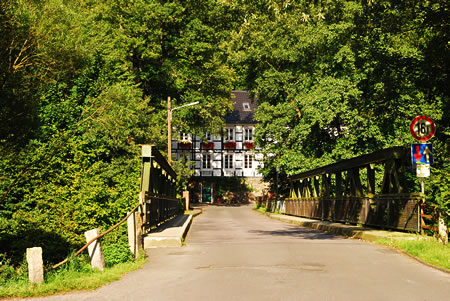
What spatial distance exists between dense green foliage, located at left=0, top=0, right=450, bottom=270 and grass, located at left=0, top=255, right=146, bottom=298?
4.21 m

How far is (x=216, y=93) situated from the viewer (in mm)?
39750

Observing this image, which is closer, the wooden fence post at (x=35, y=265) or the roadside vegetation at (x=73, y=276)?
the roadside vegetation at (x=73, y=276)

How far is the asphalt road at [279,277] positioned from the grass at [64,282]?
0.20m

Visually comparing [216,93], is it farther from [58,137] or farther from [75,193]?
[75,193]

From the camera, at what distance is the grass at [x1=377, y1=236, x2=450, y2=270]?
30.3ft

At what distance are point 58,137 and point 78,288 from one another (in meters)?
11.7

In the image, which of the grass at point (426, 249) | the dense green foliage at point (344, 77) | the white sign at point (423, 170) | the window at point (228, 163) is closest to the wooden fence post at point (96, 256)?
the grass at point (426, 249)

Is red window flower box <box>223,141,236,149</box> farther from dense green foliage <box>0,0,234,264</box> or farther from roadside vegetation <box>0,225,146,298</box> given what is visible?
roadside vegetation <box>0,225,146,298</box>

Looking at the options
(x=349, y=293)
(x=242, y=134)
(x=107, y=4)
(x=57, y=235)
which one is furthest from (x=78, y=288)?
(x=242, y=134)

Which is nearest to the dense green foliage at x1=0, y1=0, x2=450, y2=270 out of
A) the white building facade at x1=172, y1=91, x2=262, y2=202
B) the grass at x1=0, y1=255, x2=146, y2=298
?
the grass at x1=0, y1=255, x2=146, y2=298

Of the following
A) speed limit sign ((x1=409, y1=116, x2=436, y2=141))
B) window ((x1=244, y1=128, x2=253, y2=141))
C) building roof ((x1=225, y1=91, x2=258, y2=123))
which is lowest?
speed limit sign ((x1=409, y1=116, x2=436, y2=141))

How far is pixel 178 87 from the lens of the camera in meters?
37.4

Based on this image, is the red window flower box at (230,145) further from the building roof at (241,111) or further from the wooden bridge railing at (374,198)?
the wooden bridge railing at (374,198)

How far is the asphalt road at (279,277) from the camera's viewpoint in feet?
21.9
